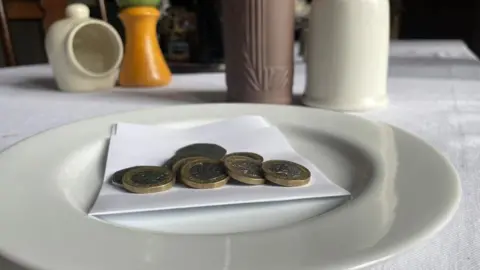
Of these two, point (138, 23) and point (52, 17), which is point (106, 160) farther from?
point (52, 17)

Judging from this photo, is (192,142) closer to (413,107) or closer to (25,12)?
(413,107)

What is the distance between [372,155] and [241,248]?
0.60 ft

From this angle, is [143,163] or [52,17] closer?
[143,163]

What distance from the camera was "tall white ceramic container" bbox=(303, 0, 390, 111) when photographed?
56 centimetres

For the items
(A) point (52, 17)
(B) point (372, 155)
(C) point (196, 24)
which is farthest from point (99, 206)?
(A) point (52, 17)

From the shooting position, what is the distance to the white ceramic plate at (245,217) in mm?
234

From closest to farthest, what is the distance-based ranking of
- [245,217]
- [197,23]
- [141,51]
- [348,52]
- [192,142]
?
[245,217] → [192,142] → [348,52] → [141,51] → [197,23]

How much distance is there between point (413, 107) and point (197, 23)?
0.41 metres

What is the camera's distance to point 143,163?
409 millimetres

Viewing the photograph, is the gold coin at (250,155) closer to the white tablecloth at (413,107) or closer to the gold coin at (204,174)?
the gold coin at (204,174)

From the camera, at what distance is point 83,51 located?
0.79 meters

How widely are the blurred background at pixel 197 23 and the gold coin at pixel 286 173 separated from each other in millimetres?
356

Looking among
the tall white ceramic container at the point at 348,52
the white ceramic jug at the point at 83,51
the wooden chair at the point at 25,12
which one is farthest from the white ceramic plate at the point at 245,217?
the wooden chair at the point at 25,12

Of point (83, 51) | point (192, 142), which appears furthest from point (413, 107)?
point (83, 51)
